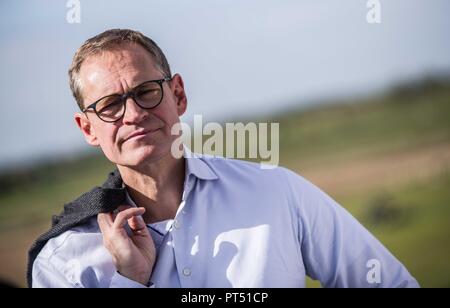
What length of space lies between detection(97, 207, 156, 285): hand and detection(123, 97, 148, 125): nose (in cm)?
34

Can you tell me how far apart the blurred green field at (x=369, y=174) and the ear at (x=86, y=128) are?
2370mm

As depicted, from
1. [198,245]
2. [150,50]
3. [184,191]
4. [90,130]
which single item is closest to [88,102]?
[90,130]

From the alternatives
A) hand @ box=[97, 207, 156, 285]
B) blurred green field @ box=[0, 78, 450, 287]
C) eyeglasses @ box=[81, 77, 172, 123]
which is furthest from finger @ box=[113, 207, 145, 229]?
blurred green field @ box=[0, 78, 450, 287]

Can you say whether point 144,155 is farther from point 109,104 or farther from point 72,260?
point 72,260

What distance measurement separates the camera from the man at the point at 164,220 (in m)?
2.22

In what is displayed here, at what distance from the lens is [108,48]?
2.25m

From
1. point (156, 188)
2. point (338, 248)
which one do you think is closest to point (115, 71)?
point (156, 188)

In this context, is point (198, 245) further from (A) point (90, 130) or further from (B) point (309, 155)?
(B) point (309, 155)

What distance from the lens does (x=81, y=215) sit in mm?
2275

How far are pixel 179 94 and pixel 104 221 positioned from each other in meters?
0.60

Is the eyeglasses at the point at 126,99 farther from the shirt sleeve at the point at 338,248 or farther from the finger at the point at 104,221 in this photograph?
the shirt sleeve at the point at 338,248

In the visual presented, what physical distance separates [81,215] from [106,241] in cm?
19

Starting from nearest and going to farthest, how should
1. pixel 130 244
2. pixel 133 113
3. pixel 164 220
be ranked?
pixel 130 244 < pixel 133 113 < pixel 164 220
